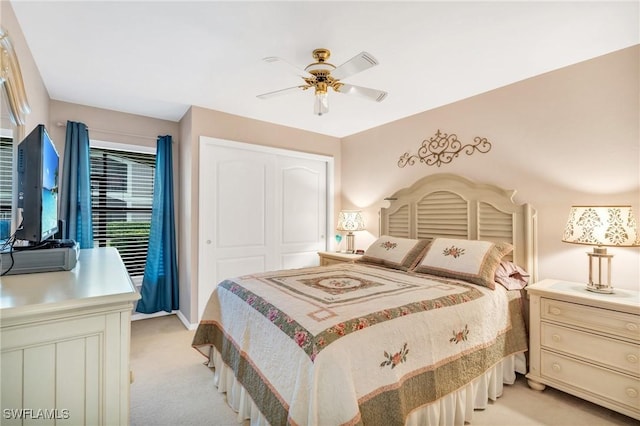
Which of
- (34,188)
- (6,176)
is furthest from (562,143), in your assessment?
(6,176)

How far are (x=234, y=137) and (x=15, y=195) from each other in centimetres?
219

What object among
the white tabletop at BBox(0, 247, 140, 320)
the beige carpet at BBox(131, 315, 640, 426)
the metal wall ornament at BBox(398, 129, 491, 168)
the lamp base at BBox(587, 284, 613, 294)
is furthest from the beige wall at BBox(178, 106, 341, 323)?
the lamp base at BBox(587, 284, 613, 294)

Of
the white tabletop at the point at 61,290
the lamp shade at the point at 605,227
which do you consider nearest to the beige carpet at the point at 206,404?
the lamp shade at the point at 605,227

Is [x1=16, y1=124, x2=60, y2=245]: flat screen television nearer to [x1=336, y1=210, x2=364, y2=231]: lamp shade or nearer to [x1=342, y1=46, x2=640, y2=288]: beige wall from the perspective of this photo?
[x1=336, y1=210, x2=364, y2=231]: lamp shade

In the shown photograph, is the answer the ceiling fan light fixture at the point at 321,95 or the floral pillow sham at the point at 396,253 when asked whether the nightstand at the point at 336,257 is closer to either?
the floral pillow sham at the point at 396,253

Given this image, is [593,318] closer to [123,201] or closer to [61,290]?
[61,290]

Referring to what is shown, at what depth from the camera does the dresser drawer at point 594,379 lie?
1.80 metres

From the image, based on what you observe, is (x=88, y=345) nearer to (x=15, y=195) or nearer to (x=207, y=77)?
(x=15, y=195)

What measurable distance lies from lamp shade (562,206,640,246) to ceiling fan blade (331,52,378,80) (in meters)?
1.74

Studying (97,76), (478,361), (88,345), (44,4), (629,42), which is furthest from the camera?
(97,76)

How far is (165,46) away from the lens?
2.16 metres

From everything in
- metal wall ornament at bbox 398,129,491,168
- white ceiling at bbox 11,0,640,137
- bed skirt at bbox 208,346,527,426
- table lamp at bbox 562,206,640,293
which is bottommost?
bed skirt at bbox 208,346,527,426

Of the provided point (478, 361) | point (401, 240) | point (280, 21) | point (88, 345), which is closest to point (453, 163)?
point (401, 240)

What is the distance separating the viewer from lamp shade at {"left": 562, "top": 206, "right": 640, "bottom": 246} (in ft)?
6.35
